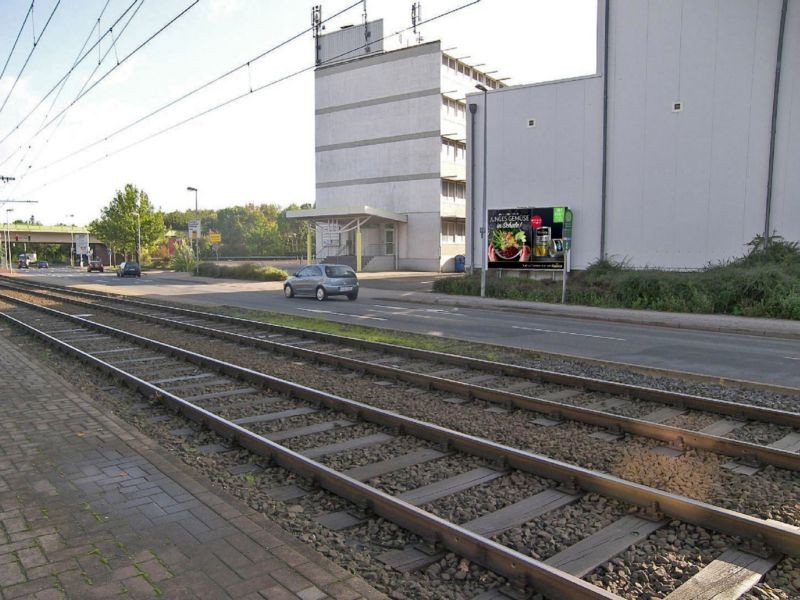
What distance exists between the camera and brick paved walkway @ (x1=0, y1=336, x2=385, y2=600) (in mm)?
3191

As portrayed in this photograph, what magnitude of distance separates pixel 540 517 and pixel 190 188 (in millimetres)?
49350

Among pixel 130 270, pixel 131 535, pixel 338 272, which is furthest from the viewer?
pixel 130 270

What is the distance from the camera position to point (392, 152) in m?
51.3

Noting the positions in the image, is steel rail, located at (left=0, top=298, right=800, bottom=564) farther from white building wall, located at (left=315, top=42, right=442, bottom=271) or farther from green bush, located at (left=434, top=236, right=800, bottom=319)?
white building wall, located at (left=315, top=42, right=442, bottom=271)

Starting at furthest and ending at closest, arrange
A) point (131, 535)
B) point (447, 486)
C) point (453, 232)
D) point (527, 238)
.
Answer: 1. point (453, 232)
2. point (527, 238)
3. point (447, 486)
4. point (131, 535)

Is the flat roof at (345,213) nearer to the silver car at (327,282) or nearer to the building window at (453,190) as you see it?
the building window at (453,190)

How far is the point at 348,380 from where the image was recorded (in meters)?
8.82

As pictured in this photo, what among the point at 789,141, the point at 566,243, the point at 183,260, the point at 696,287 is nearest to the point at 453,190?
the point at 183,260

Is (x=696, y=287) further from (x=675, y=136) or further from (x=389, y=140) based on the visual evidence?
(x=389, y=140)

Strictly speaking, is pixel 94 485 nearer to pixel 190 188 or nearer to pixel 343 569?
pixel 343 569

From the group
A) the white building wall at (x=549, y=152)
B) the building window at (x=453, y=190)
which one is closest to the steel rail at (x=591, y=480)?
the white building wall at (x=549, y=152)

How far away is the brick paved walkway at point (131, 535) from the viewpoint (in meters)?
3.19

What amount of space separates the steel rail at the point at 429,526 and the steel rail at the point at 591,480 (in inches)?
48.3

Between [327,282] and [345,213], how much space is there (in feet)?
66.4
